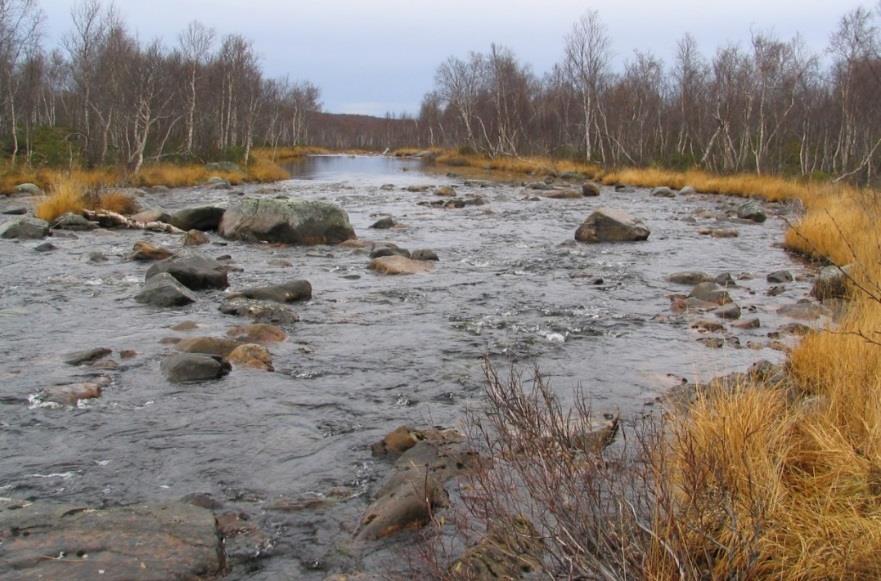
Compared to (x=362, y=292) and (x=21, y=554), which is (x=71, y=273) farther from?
(x=21, y=554)

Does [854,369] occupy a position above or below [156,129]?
below

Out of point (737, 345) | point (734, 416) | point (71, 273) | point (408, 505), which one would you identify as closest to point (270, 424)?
point (408, 505)

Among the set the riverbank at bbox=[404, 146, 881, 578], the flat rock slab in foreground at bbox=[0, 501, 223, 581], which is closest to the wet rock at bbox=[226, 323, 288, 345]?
the flat rock slab in foreground at bbox=[0, 501, 223, 581]

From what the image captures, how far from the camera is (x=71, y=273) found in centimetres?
1037

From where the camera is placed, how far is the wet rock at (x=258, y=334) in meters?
7.21

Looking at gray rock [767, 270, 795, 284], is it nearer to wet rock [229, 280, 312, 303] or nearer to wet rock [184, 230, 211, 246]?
wet rock [229, 280, 312, 303]

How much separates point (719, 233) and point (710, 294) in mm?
6957

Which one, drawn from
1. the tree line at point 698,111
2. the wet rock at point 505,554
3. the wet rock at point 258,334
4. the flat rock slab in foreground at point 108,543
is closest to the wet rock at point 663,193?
the tree line at point 698,111

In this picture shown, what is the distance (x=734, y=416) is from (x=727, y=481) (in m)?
0.64

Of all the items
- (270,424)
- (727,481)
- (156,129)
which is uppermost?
(156,129)

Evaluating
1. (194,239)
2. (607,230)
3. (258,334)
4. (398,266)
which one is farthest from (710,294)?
(194,239)

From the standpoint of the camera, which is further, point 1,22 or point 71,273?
point 1,22

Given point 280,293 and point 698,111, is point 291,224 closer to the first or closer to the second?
point 280,293

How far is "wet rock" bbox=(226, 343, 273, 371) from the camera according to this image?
21.1ft
